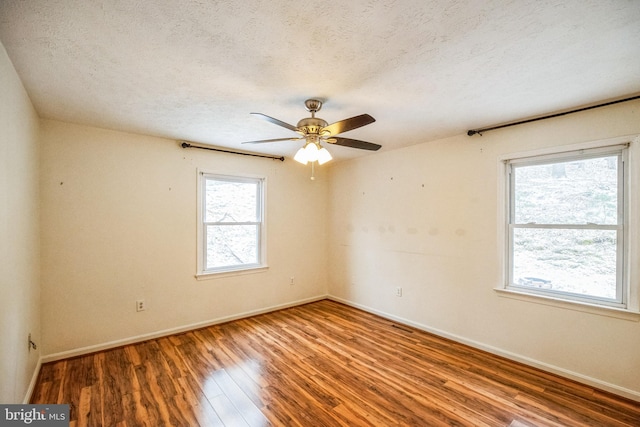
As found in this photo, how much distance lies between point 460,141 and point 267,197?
2.77m

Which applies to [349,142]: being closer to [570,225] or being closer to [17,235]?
[570,225]

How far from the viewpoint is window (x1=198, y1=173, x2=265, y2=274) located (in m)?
3.93

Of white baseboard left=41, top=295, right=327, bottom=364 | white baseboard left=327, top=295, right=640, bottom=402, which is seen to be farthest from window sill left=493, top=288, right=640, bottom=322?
white baseboard left=41, top=295, right=327, bottom=364

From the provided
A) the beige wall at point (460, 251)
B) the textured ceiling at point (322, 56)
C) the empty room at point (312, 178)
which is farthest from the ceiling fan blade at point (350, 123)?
the beige wall at point (460, 251)

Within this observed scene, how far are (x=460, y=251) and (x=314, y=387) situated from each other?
2.19 metres

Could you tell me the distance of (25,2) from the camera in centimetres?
133

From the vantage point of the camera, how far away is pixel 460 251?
3379mm

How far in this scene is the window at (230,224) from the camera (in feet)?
12.9

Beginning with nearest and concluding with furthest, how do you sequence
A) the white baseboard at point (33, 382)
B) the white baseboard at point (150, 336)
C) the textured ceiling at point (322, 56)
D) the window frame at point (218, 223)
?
the textured ceiling at point (322, 56) < the white baseboard at point (33, 382) < the white baseboard at point (150, 336) < the window frame at point (218, 223)

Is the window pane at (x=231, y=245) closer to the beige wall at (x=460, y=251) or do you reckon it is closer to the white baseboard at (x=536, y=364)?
the beige wall at (x=460, y=251)

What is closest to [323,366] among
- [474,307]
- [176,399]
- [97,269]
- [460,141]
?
[176,399]

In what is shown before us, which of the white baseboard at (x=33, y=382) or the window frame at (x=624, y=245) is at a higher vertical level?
the window frame at (x=624, y=245)

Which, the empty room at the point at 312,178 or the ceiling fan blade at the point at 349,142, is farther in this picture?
the ceiling fan blade at the point at 349,142

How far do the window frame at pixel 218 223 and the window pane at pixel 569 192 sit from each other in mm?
3277
